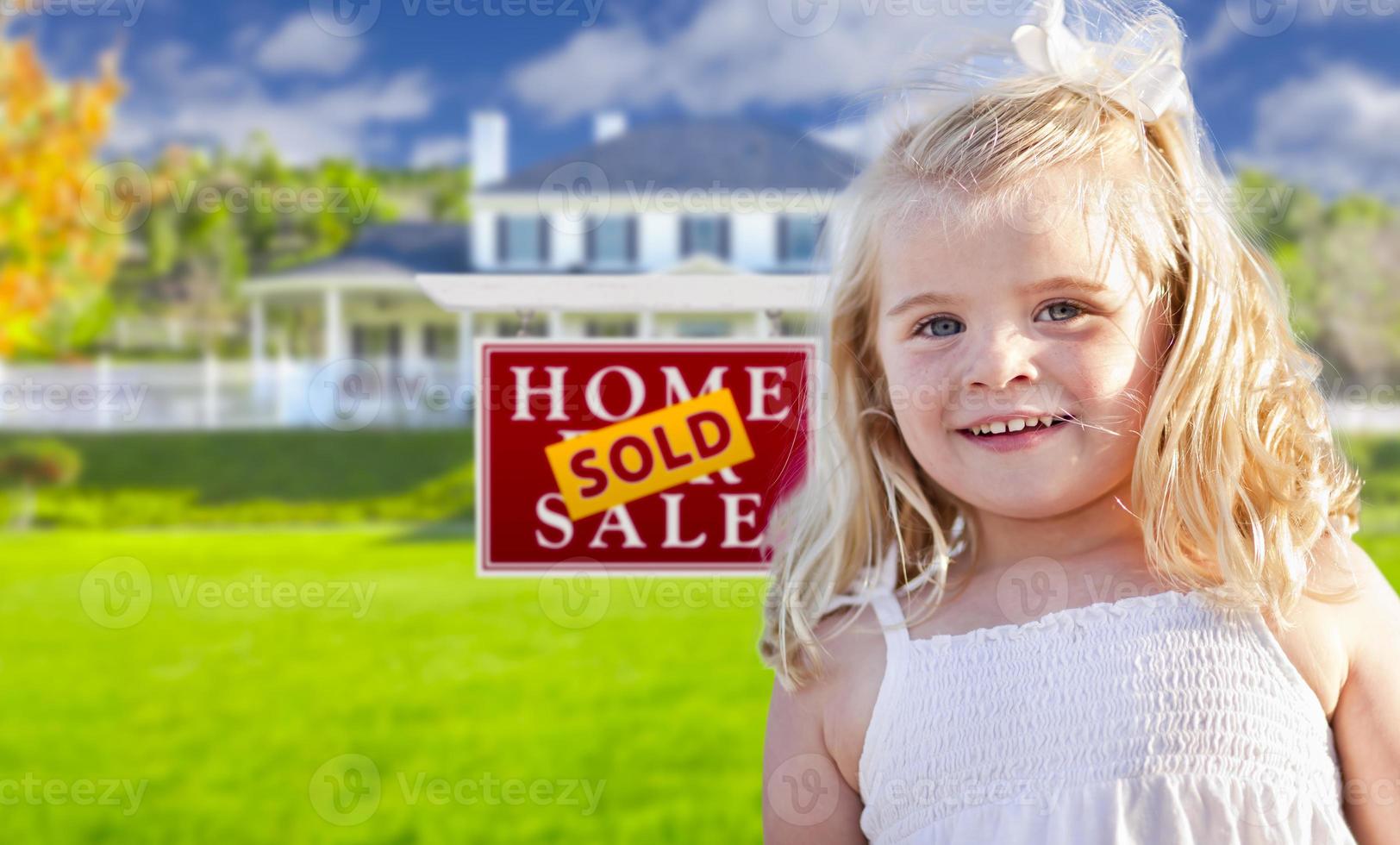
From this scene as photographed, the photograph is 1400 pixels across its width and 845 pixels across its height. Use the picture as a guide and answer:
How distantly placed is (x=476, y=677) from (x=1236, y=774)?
4233mm

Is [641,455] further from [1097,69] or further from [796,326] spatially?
[1097,69]

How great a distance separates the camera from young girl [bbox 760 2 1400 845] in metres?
1.03

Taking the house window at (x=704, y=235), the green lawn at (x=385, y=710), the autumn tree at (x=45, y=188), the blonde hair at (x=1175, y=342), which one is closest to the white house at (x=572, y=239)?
the house window at (x=704, y=235)

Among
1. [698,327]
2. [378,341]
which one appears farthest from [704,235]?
[698,327]

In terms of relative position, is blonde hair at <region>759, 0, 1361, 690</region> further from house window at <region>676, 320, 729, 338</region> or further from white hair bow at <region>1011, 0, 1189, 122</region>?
house window at <region>676, 320, 729, 338</region>

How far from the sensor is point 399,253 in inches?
495

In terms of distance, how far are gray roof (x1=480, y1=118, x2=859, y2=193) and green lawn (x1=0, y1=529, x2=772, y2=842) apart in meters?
2.86

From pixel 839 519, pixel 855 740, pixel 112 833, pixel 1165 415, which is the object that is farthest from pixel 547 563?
pixel 112 833

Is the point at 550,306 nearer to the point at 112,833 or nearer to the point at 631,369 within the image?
the point at 631,369

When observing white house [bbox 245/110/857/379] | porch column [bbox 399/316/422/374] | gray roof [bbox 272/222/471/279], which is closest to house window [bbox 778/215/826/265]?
white house [bbox 245/110/857/379]

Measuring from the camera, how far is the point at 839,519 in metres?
1.28

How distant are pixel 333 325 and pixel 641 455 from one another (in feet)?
36.1

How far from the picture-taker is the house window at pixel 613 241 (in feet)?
35.2

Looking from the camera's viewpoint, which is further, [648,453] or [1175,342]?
[648,453]
